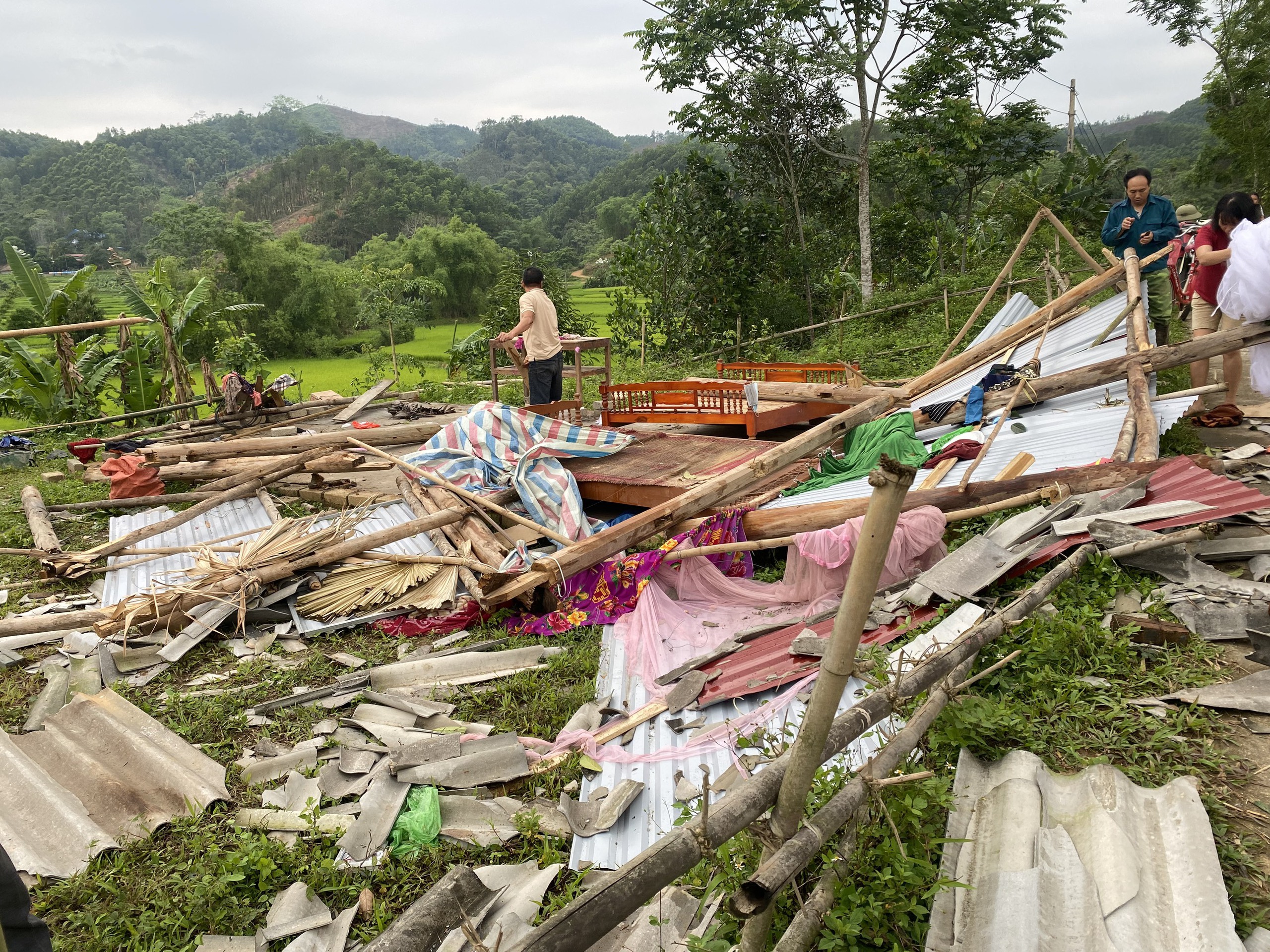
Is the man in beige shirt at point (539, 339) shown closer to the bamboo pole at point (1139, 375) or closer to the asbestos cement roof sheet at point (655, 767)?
the asbestos cement roof sheet at point (655, 767)

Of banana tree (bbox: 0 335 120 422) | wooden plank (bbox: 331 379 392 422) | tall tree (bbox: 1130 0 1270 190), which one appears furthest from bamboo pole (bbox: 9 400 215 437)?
tall tree (bbox: 1130 0 1270 190)

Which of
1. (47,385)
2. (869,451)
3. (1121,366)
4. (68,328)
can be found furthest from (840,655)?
(47,385)

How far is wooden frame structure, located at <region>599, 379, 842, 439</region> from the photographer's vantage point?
762 cm

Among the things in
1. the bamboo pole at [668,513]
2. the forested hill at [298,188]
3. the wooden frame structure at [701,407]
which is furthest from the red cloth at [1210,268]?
the forested hill at [298,188]

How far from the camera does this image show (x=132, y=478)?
7.07 metres

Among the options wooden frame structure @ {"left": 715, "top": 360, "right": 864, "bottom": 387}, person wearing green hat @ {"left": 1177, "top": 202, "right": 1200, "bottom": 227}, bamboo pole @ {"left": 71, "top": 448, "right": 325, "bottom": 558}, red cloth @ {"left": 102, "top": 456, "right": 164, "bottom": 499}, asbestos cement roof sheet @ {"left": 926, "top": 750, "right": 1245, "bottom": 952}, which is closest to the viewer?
asbestos cement roof sheet @ {"left": 926, "top": 750, "right": 1245, "bottom": 952}

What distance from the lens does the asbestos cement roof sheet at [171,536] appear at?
5.48 meters

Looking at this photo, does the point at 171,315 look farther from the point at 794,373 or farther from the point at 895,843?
the point at 895,843

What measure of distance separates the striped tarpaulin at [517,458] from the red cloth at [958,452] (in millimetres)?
2483

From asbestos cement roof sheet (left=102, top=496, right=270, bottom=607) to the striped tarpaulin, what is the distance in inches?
57.7

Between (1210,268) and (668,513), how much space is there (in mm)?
4309

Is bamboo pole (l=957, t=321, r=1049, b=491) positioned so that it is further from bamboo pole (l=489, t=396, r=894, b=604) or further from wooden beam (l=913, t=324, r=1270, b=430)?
bamboo pole (l=489, t=396, r=894, b=604)

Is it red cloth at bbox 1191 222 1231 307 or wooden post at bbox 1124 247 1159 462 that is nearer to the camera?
wooden post at bbox 1124 247 1159 462

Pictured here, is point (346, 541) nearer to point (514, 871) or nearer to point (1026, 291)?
point (514, 871)
